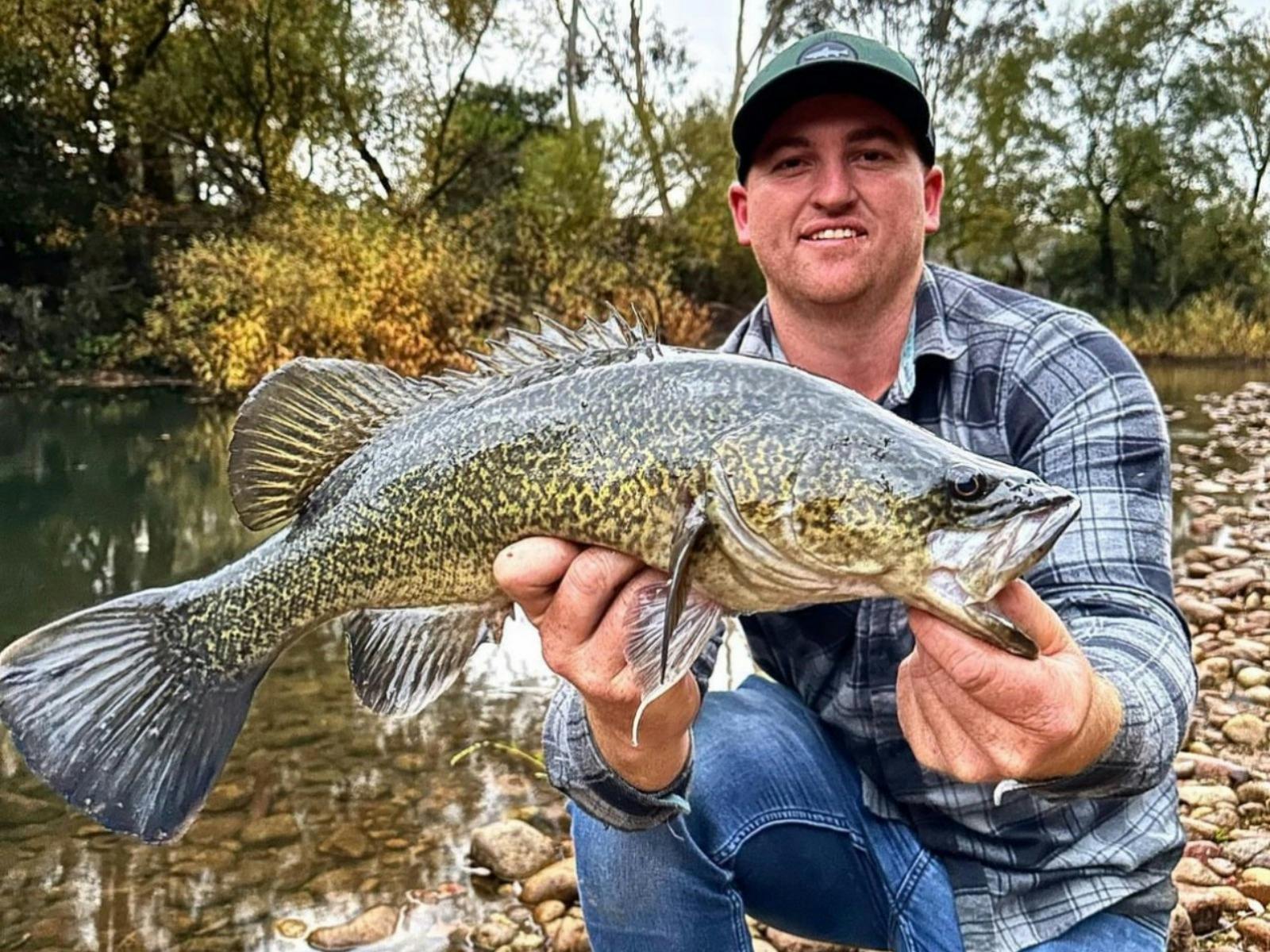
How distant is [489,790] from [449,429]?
9.00 feet

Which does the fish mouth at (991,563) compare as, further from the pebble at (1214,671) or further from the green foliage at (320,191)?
the green foliage at (320,191)

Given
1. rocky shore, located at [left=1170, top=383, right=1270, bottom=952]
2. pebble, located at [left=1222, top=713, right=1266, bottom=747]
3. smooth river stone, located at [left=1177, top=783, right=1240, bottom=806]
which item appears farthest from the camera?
pebble, located at [left=1222, top=713, right=1266, bottom=747]

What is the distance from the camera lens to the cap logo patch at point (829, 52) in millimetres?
2652

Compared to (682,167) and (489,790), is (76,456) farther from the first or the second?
(682,167)

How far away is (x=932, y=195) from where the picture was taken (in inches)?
122

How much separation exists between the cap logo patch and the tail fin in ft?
6.51

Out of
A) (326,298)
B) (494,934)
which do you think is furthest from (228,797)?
(326,298)

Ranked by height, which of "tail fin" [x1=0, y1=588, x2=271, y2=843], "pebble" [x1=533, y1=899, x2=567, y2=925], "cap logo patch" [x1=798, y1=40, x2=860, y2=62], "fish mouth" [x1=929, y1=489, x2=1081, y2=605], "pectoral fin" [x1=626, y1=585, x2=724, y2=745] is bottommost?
"pebble" [x1=533, y1=899, x2=567, y2=925]

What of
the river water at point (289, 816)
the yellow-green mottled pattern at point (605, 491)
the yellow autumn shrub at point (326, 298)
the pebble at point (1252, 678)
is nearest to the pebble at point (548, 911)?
the river water at point (289, 816)

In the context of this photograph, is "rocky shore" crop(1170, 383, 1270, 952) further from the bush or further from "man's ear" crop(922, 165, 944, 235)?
the bush

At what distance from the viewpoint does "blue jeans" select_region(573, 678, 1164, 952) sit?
242 centimetres

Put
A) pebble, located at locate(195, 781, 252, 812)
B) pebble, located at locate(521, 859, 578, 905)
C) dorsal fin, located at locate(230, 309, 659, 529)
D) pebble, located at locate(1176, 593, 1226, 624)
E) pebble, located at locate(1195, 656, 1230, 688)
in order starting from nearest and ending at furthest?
dorsal fin, located at locate(230, 309, 659, 529) < pebble, located at locate(521, 859, 578, 905) < pebble, located at locate(195, 781, 252, 812) < pebble, located at locate(1195, 656, 1230, 688) < pebble, located at locate(1176, 593, 1226, 624)

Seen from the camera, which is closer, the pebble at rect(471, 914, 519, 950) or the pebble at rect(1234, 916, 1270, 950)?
the pebble at rect(1234, 916, 1270, 950)

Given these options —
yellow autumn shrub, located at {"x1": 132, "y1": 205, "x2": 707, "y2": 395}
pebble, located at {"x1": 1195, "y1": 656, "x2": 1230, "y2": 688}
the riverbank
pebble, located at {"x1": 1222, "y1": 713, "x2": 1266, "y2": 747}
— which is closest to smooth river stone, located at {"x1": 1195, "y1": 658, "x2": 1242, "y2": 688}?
pebble, located at {"x1": 1195, "y1": 656, "x2": 1230, "y2": 688}
